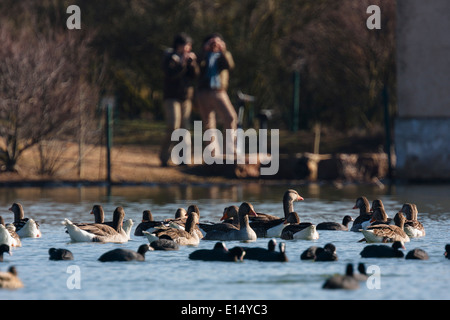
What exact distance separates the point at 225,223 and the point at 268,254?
3.41 m

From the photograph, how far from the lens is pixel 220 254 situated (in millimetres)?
17812

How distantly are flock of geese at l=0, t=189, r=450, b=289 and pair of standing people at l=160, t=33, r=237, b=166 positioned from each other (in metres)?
11.7

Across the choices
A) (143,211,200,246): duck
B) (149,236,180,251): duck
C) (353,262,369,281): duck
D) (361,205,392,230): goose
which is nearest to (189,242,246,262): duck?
(149,236,180,251): duck

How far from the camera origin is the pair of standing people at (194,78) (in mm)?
34531

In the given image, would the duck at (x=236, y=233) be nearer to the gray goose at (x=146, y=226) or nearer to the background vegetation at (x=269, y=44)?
the gray goose at (x=146, y=226)

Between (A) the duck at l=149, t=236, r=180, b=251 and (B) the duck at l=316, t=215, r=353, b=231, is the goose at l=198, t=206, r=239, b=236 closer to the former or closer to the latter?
(B) the duck at l=316, t=215, r=353, b=231

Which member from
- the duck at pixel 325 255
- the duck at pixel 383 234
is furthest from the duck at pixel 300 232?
the duck at pixel 325 255

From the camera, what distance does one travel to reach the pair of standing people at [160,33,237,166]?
34531 mm

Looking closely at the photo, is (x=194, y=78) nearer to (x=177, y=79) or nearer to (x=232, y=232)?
(x=177, y=79)

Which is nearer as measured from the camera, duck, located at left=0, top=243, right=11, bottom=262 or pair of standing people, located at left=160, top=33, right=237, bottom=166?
duck, located at left=0, top=243, right=11, bottom=262

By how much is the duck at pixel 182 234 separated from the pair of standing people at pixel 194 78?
14282 mm

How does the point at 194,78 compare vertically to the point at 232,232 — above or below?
above

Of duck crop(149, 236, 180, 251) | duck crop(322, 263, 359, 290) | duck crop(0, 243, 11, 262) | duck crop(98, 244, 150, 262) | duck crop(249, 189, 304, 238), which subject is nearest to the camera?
duck crop(322, 263, 359, 290)

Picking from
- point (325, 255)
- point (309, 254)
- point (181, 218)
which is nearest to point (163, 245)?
point (309, 254)
